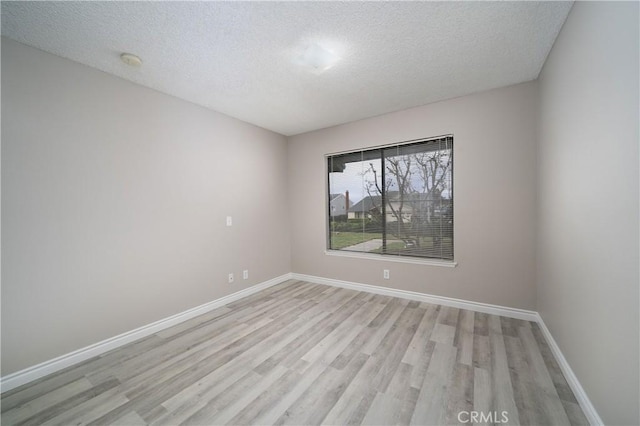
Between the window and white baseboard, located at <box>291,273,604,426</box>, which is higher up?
the window

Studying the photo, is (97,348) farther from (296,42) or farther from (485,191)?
(485,191)

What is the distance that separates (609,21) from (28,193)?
12.8 ft

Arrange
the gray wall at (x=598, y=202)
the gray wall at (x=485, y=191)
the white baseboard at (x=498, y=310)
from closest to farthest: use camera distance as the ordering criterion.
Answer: the gray wall at (x=598, y=202) → the white baseboard at (x=498, y=310) → the gray wall at (x=485, y=191)

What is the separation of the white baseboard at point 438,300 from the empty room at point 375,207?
3 centimetres

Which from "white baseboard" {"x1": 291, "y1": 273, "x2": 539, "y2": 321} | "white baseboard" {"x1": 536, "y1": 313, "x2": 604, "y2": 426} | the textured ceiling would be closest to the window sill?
"white baseboard" {"x1": 291, "y1": 273, "x2": 539, "y2": 321}

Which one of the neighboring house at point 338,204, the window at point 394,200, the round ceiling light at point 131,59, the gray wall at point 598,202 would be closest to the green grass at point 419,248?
the window at point 394,200

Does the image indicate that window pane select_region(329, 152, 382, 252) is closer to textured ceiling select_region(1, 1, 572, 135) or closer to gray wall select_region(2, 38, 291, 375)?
textured ceiling select_region(1, 1, 572, 135)

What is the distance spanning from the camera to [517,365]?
1931mm

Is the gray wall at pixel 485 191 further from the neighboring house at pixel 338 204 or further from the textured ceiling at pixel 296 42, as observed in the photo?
the neighboring house at pixel 338 204

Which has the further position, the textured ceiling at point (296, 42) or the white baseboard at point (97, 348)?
the white baseboard at point (97, 348)

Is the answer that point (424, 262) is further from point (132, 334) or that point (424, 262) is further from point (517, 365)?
point (132, 334)

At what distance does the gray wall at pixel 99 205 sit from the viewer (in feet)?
6.10

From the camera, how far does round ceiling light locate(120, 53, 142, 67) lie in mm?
2057

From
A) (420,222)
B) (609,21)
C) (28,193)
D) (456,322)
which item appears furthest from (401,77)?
(28,193)
